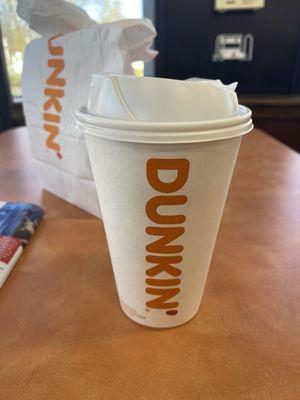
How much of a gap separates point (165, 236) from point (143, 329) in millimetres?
126

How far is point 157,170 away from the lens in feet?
0.87

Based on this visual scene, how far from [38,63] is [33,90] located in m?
0.05

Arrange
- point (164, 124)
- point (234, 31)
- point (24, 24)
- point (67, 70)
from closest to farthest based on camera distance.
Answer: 1. point (164, 124)
2. point (67, 70)
3. point (24, 24)
4. point (234, 31)

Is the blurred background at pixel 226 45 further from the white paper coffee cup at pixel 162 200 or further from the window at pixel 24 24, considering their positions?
the white paper coffee cup at pixel 162 200

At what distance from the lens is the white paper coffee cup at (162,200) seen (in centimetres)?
25

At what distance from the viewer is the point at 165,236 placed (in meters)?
0.30

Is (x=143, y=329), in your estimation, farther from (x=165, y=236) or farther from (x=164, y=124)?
(x=164, y=124)

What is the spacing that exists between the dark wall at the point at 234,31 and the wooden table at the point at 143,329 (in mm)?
1672

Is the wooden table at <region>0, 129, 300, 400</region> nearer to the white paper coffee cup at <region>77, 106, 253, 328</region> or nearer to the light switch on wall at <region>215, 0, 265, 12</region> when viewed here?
the white paper coffee cup at <region>77, 106, 253, 328</region>

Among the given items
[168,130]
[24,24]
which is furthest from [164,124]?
[24,24]

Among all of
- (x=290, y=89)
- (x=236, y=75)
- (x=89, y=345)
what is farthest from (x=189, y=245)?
(x=290, y=89)

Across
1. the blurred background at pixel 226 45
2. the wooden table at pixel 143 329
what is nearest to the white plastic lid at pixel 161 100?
the wooden table at pixel 143 329

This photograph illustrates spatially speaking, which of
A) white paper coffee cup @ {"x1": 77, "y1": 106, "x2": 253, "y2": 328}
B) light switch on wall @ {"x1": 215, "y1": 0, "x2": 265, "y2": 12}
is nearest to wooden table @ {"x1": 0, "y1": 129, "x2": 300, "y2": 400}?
white paper coffee cup @ {"x1": 77, "y1": 106, "x2": 253, "y2": 328}

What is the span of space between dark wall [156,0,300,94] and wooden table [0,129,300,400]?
5.49 feet
